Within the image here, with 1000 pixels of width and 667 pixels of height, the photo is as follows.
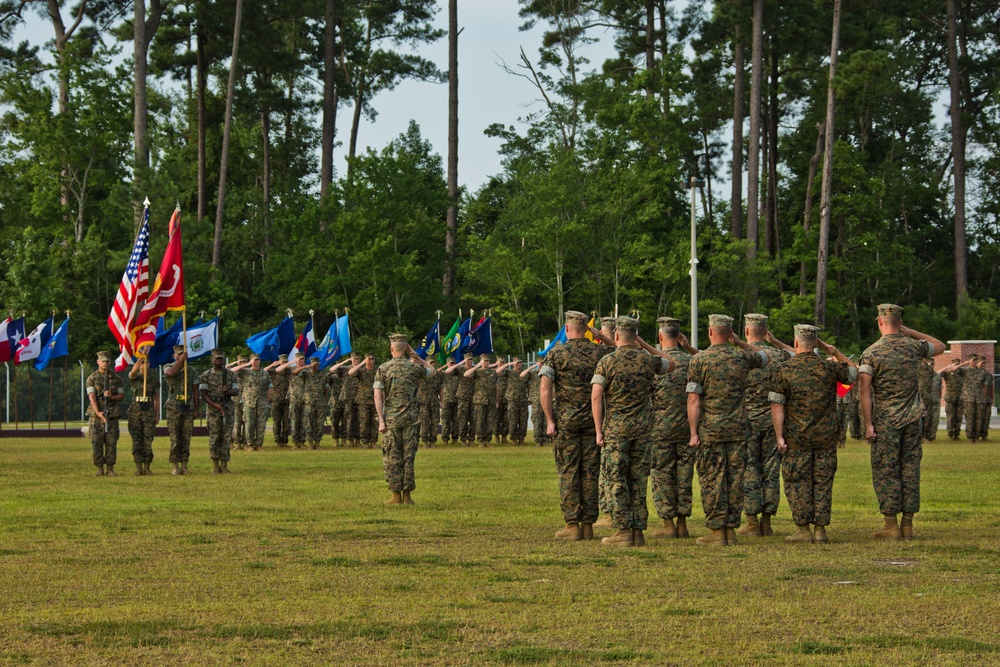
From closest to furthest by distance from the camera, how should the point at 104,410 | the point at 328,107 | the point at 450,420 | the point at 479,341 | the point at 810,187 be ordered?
the point at 104,410 → the point at 450,420 → the point at 479,341 → the point at 328,107 → the point at 810,187

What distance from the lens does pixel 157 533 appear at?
46.6 ft

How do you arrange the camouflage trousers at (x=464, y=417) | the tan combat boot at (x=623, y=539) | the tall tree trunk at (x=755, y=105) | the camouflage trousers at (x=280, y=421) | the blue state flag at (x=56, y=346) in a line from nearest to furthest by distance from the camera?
the tan combat boot at (x=623, y=539), the camouflage trousers at (x=280, y=421), the camouflage trousers at (x=464, y=417), the blue state flag at (x=56, y=346), the tall tree trunk at (x=755, y=105)

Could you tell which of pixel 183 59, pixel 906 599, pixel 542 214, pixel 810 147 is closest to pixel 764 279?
pixel 542 214

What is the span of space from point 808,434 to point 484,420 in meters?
20.9

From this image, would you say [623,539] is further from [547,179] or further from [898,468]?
[547,179]

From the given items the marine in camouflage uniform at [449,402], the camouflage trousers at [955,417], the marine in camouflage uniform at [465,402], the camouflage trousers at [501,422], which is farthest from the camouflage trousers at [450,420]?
the camouflage trousers at [955,417]

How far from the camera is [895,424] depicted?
13.3 metres

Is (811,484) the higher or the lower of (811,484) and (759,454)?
the lower

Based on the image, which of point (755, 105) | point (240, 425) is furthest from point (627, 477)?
point (755, 105)

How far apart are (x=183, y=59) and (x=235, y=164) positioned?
12164mm

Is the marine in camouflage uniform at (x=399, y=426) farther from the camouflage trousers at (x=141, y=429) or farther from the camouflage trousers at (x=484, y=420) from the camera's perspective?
the camouflage trousers at (x=484, y=420)

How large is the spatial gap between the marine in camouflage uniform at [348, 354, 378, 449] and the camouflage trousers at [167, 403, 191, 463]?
8306mm

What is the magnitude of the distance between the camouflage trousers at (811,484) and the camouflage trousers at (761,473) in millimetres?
529

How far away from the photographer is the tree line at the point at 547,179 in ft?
180
